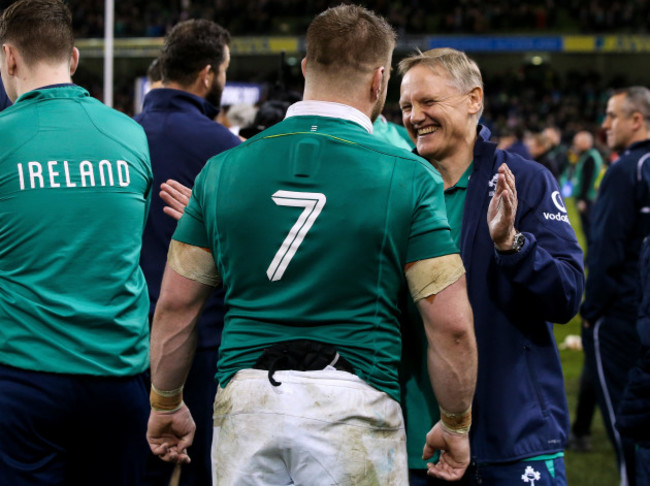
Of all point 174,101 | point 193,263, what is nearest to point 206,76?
point 174,101

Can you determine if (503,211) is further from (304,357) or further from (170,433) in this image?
(170,433)

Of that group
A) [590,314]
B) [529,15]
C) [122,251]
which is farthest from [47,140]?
[529,15]

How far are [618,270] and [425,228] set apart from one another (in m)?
2.95

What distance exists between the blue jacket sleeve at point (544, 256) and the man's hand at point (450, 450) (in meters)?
0.50

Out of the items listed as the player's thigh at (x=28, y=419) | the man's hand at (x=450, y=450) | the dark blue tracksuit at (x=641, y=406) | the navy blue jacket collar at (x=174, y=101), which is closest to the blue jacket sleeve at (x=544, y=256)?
the man's hand at (x=450, y=450)

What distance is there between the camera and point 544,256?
102 inches

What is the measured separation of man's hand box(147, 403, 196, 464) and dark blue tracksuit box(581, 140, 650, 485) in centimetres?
290

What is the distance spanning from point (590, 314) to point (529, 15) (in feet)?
111

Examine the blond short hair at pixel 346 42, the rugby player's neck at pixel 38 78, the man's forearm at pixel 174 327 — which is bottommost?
the man's forearm at pixel 174 327

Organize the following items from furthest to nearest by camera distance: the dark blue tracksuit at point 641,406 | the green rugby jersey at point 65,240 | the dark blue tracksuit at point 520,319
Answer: the dark blue tracksuit at point 641,406 < the green rugby jersey at point 65,240 < the dark blue tracksuit at point 520,319

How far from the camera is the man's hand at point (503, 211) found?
2.48 m

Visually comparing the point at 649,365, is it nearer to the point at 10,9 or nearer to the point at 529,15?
the point at 10,9

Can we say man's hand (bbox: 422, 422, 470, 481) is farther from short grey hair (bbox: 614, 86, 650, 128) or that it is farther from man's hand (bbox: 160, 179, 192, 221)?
short grey hair (bbox: 614, 86, 650, 128)

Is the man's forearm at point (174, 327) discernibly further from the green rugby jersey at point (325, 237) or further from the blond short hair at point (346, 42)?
the blond short hair at point (346, 42)
